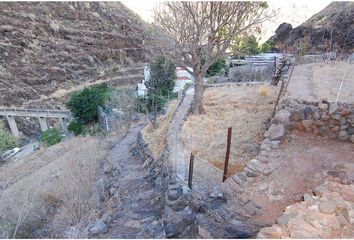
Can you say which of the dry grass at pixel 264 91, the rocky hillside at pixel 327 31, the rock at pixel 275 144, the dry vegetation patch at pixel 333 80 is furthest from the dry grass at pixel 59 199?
the rocky hillside at pixel 327 31

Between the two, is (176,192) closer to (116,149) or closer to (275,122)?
(275,122)

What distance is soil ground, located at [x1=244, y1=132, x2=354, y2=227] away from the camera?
447 cm

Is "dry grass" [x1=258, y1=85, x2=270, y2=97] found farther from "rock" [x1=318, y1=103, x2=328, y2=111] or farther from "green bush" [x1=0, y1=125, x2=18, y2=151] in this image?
"green bush" [x1=0, y1=125, x2=18, y2=151]

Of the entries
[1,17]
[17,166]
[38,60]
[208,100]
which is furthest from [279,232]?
[1,17]

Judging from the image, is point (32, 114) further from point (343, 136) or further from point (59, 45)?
point (343, 136)

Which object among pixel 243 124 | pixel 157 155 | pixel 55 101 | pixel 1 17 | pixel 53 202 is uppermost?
pixel 1 17

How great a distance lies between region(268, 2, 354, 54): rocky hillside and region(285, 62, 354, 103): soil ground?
4979 mm

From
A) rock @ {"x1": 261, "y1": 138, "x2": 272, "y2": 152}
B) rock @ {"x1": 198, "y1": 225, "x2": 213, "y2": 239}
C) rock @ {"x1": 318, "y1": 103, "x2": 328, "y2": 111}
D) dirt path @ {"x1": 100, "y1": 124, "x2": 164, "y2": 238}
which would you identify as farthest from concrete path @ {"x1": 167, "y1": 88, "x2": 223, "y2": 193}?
rock @ {"x1": 318, "y1": 103, "x2": 328, "y2": 111}

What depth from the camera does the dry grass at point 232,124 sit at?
6418 mm

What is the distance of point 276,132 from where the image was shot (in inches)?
223

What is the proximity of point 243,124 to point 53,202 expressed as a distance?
5839mm

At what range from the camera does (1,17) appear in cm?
3031

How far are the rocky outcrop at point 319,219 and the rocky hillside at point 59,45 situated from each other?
25.6 m

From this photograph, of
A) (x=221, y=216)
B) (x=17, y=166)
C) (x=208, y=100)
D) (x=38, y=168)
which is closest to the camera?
(x=221, y=216)
